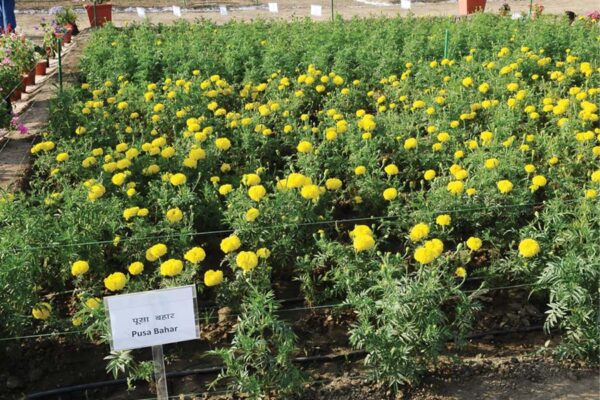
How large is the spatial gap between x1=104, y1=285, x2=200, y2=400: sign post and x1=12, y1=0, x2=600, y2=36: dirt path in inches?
534

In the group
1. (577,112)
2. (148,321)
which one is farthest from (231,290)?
(577,112)

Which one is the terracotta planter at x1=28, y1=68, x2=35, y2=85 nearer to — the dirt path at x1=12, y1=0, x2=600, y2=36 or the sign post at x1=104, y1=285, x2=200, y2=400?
the dirt path at x1=12, y1=0, x2=600, y2=36

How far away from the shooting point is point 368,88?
287 inches

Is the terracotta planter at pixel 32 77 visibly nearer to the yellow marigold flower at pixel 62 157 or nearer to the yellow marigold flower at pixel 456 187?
the yellow marigold flower at pixel 62 157

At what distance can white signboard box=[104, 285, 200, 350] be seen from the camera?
2.77 metres

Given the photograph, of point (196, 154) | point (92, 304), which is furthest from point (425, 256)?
point (196, 154)

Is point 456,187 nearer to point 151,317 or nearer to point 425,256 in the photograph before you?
point 425,256

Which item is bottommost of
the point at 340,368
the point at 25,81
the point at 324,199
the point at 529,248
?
the point at 340,368

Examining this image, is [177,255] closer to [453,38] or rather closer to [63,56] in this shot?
[453,38]

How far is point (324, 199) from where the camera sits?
15.1ft

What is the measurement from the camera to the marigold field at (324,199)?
3355mm

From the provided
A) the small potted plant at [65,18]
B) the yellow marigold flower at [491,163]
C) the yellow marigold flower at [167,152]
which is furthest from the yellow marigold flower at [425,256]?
the small potted plant at [65,18]

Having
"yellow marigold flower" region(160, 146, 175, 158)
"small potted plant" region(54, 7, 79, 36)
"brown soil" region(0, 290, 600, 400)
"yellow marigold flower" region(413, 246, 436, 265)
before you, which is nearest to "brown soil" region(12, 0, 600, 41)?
"small potted plant" region(54, 7, 79, 36)

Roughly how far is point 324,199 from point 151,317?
6.69 feet
